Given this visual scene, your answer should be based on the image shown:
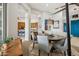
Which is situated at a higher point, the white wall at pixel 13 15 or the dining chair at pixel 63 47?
the white wall at pixel 13 15

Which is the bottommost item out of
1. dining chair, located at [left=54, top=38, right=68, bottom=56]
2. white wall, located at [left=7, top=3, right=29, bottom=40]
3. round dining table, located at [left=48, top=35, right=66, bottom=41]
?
dining chair, located at [left=54, top=38, right=68, bottom=56]

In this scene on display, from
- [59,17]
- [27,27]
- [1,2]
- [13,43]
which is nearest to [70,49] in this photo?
[59,17]

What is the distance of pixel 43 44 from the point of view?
84.0 inches

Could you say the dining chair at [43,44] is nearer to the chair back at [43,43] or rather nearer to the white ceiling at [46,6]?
the chair back at [43,43]

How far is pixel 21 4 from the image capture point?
2.12m

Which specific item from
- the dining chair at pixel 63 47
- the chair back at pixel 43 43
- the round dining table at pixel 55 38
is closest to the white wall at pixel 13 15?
the chair back at pixel 43 43

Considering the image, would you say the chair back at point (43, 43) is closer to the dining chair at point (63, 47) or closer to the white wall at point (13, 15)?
the dining chair at point (63, 47)

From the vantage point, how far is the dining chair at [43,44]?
83.3 inches

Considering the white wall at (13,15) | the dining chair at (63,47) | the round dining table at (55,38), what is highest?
the white wall at (13,15)

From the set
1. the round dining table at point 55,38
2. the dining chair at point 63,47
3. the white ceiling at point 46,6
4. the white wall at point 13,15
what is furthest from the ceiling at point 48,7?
the dining chair at point 63,47

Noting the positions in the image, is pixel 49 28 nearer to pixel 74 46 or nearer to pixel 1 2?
pixel 74 46

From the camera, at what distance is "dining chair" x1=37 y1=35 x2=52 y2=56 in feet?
6.94

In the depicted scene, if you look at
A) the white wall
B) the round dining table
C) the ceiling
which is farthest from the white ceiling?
the round dining table

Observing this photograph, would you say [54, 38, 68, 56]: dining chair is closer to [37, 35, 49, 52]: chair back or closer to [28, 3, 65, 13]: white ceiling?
[37, 35, 49, 52]: chair back
